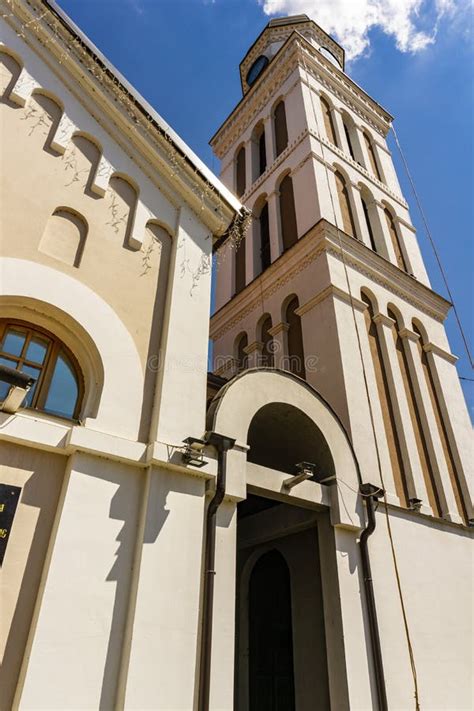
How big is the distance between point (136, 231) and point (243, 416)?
340cm

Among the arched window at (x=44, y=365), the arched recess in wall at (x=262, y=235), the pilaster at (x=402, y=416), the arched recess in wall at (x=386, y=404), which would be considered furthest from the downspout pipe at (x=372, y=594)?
the arched recess in wall at (x=262, y=235)

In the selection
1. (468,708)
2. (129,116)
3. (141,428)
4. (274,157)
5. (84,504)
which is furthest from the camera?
(274,157)

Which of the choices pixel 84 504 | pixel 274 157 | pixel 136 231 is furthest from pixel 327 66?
pixel 84 504

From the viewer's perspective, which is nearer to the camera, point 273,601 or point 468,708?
point 468,708

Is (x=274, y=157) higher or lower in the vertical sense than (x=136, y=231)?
higher

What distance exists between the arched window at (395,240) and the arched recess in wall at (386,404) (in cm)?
346

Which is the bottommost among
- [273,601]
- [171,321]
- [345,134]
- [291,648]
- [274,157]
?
[291,648]

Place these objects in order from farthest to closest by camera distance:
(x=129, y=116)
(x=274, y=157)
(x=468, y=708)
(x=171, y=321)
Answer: (x=274, y=157) < (x=129, y=116) < (x=468, y=708) < (x=171, y=321)

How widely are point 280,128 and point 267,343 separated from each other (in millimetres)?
9695

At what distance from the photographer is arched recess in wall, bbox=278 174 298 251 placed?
14.3 metres

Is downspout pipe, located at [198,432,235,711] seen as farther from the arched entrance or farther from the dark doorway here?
the dark doorway

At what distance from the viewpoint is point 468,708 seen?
7656mm

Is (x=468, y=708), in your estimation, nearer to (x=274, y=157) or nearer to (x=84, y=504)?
(x=84, y=504)

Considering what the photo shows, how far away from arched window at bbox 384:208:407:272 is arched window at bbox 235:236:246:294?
509 cm
